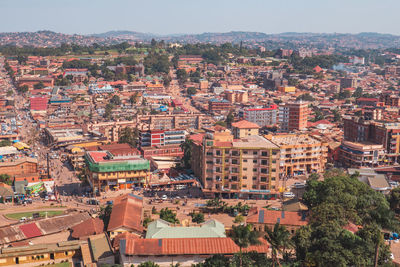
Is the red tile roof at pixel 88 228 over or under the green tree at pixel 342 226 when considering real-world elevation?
under

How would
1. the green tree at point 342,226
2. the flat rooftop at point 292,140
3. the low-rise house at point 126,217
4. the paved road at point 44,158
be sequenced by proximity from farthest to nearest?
1. the flat rooftop at point 292,140
2. the paved road at point 44,158
3. the low-rise house at point 126,217
4. the green tree at point 342,226

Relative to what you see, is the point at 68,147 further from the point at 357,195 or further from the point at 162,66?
the point at 162,66

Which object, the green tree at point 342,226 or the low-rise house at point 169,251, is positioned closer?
the green tree at point 342,226

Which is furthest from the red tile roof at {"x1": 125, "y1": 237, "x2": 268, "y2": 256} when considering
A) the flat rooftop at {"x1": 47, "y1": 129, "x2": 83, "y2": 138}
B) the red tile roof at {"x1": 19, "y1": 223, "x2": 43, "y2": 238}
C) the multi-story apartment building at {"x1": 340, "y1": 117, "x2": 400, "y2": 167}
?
the flat rooftop at {"x1": 47, "y1": 129, "x2": 83, "y2": 138}

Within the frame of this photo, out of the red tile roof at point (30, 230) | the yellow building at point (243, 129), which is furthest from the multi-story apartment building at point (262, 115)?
the red tile roof at point (30, 230)

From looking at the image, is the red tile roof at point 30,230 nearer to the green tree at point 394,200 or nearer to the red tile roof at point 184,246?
the red tile roof at point 184,246

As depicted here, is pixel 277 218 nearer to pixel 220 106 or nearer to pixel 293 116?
pixel 293 116
